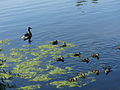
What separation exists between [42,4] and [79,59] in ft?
111

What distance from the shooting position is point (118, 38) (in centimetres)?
2792

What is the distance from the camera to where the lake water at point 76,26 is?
21734 millimetres

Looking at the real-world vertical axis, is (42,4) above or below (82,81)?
above

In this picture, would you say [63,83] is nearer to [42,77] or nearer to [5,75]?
[42,77]

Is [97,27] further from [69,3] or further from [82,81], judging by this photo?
[69,3]

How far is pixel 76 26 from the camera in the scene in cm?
3541

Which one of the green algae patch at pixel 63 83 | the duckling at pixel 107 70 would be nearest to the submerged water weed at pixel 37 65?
the green algae patch at pixel 63 83

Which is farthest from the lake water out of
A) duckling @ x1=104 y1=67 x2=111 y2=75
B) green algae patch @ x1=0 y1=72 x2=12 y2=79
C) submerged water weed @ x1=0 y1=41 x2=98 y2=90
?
green algae patch @ x1=0 y1=72 x2=12 y2=79

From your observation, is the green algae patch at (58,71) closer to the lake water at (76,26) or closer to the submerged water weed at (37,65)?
the submerged water weed at (37,65)

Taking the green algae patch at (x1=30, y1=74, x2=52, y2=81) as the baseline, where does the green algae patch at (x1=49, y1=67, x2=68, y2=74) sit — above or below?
above

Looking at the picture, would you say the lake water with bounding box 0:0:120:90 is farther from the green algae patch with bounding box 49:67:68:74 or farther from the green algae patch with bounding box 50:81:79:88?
the green algae patch with bounding box 49:67:68:74

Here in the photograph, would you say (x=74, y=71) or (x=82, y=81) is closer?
(x=82, y=81)

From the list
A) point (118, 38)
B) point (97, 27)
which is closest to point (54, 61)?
point (118, 38)

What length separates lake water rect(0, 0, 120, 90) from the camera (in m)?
21.7
